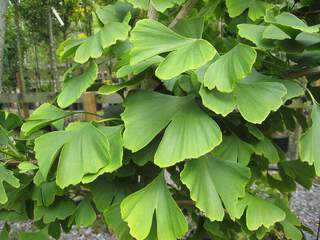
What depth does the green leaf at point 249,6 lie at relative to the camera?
0.86 m

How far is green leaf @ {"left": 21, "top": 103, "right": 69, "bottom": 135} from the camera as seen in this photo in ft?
2.71

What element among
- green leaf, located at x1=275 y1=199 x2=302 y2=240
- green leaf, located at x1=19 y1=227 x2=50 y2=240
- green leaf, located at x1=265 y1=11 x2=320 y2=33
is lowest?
green leaf, located at x1=19 y1=227 x2=50 y2=240

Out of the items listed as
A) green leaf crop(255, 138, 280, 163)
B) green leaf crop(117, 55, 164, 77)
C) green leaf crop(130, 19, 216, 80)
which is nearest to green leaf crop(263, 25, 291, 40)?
green leaf crop(130, 19, 216, 80)

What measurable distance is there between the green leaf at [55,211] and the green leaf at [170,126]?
0.40m

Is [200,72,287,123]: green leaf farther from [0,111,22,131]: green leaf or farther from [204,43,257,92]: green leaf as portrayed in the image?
[0,111,22,131]: green leaf

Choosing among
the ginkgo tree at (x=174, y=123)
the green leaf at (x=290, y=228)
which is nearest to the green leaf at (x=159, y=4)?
the ginkgo tree at (x=174, y=123)

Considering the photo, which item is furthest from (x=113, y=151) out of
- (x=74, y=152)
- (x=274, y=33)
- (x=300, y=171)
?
(x=300, y=171)

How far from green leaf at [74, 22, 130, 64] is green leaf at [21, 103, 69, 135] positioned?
7.3 inches

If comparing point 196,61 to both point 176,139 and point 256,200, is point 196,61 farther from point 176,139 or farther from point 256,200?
point 256,200

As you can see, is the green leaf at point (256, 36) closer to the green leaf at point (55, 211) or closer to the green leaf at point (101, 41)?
the green leaf at point (101, 41)

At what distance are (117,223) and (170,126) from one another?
33 cm

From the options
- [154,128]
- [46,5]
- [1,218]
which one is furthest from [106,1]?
[154,128]

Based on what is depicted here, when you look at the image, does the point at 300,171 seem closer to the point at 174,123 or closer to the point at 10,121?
the point at 174,123

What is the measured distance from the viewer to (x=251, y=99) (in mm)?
656
